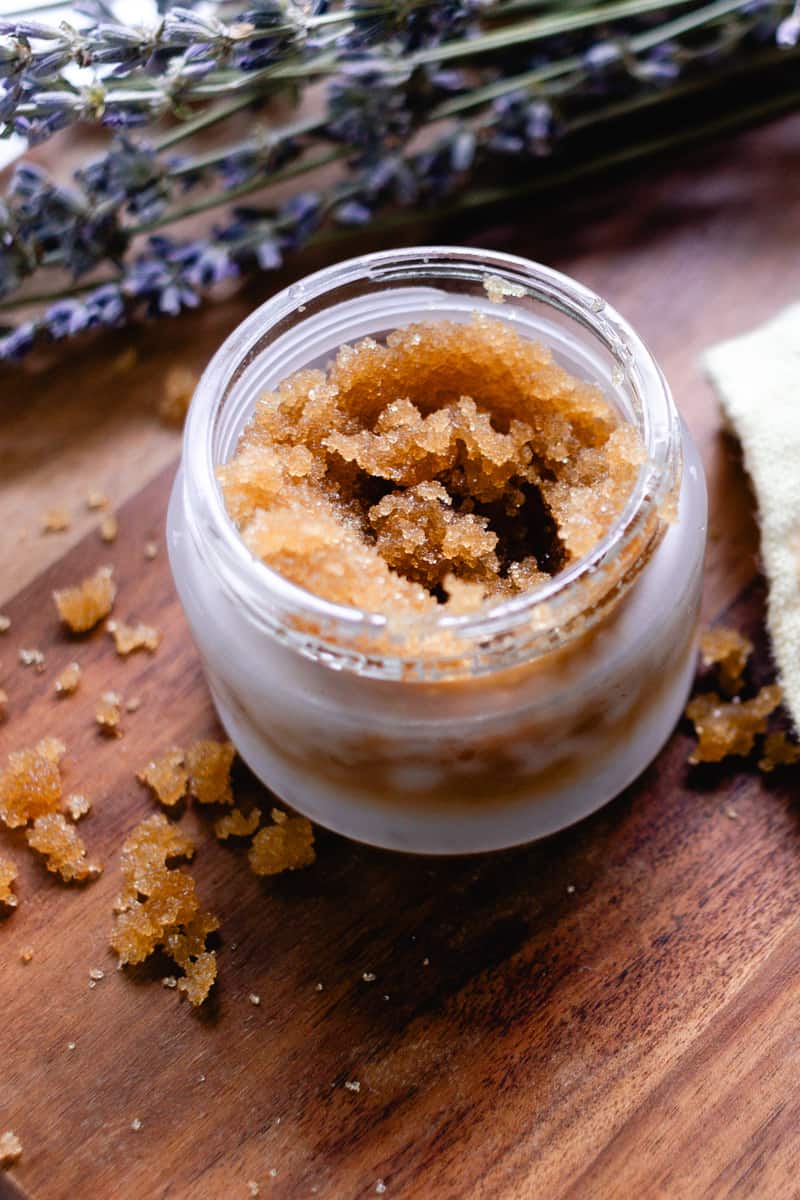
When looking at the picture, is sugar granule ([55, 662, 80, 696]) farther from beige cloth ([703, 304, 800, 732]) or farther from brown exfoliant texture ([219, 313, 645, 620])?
beige cloth ([703, 304, 800, 732])

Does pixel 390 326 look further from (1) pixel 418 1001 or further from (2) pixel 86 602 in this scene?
(1) pixel 418 1001

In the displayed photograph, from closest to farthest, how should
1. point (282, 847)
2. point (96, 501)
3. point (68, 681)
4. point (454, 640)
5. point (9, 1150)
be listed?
1. point (454, 640)
2. point (9, 1150)
3. point (282, 847)
4. point (68, 681)
5. point (96, 501)

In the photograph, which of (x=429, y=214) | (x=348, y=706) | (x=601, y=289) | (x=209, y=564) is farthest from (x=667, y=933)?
(x=429, y=214)

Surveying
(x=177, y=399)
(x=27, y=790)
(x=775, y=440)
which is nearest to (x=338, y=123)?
(x=177, y=399)

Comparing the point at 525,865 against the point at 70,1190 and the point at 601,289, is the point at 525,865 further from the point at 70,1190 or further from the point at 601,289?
the point at 601,289

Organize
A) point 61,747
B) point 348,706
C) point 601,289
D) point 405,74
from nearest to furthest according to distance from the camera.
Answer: point 348,706 < point 61,747 < point 405,74 < point 601,289

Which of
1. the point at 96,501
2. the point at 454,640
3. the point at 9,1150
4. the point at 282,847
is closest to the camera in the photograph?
the point at 454,640

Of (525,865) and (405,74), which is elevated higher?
(405,74)
